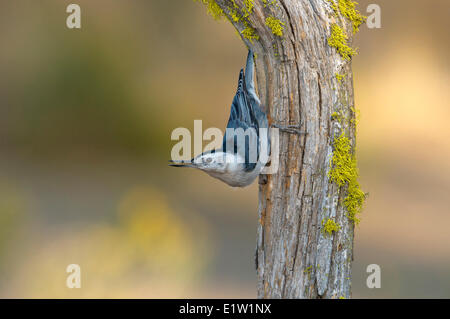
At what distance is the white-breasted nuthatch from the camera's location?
5.15 feet

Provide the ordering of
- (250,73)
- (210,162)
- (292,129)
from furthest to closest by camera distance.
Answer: (250,73)
(292,129)
(210,162)

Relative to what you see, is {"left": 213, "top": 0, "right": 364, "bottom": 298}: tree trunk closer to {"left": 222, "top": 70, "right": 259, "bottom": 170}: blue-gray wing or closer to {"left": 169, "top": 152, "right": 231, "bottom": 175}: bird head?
{"left": 222, "top": 70, "right": 259, "bottom": 170}: blue-gray wing

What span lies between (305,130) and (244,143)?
22 centimetres

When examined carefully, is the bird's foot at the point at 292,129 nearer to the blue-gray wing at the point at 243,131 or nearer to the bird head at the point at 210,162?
the blue-gray wing at the point at 243,131

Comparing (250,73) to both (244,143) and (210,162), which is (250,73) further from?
(210,162)

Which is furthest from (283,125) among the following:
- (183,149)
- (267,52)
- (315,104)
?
(183,149)

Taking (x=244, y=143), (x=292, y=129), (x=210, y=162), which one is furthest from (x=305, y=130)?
(x=210, y=162)

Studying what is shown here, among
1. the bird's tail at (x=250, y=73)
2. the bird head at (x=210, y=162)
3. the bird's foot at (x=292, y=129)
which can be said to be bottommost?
the bird head at (x=210, y=162)

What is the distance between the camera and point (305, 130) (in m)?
1.59

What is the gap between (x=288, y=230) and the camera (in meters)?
1.61

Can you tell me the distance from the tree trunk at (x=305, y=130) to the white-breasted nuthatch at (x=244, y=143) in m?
0.06

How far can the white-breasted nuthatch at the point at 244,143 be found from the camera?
1569 millimetres

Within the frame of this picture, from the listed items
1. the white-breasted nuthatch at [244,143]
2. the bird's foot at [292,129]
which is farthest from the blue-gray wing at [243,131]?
the bird's foot at [292,129]
